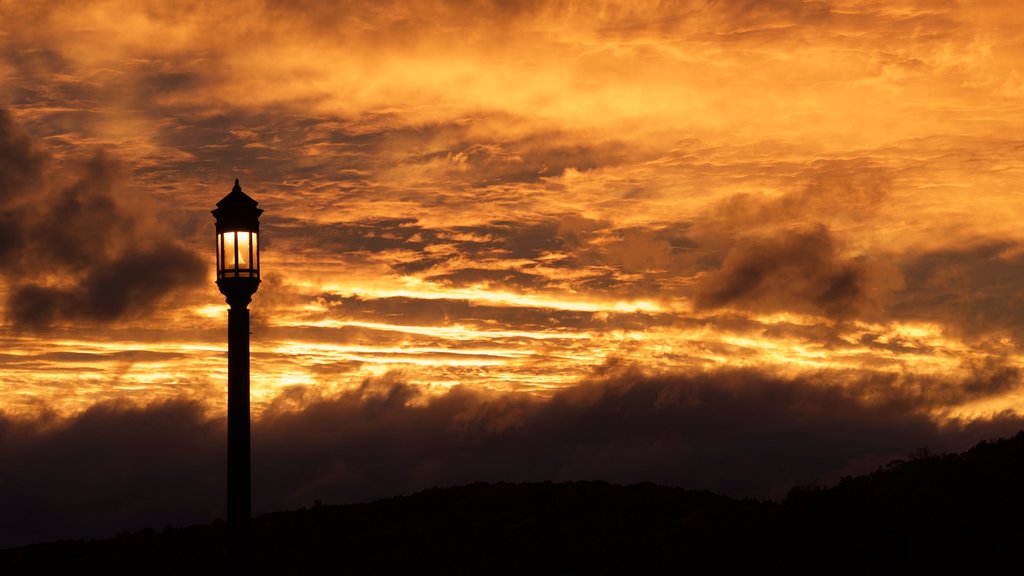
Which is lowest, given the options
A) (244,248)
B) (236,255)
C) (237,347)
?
(237,347)

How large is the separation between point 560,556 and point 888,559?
350 inches

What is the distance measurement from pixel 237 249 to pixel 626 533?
16.1 m

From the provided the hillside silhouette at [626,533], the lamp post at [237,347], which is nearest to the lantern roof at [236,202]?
the lamp post at [237,347]

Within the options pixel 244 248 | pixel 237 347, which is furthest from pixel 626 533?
pixel 244 248

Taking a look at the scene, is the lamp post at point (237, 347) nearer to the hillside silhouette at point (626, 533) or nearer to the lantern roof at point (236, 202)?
the lantern roof at point (236, 202)

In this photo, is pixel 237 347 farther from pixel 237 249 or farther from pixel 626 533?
pixel 626 533

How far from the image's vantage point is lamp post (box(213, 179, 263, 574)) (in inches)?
646

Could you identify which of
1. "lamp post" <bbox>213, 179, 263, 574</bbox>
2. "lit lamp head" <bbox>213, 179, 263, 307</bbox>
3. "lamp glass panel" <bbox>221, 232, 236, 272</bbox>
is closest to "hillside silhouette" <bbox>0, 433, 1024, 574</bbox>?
"lamp post" <bbox>213, 179, 263, 574</bbox>

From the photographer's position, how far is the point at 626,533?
29281 millimetres

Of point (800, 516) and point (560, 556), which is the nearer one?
point (800, 516)

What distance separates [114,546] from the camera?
34500mm

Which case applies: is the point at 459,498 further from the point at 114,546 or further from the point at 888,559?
the point at 888,559

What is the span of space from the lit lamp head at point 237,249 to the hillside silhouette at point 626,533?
1224 centimetres

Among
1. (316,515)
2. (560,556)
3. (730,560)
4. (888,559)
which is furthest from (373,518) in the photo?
(888,559)
